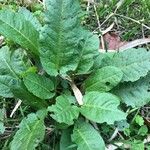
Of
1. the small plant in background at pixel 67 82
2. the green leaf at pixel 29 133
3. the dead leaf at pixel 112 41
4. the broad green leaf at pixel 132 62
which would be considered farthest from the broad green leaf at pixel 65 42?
the dead leaf at pixel 112 41

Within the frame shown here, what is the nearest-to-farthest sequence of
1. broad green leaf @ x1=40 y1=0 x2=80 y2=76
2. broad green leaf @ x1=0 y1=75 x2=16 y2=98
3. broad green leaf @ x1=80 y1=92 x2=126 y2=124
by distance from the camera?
broad green leaf @ x1=80 y1=92 x2=126 y2=124, broad green leaf @ x1=40 y1=0 x2=80 y2=76, broad green leaf @ x1=0 y1=75 x2=16 y2=98

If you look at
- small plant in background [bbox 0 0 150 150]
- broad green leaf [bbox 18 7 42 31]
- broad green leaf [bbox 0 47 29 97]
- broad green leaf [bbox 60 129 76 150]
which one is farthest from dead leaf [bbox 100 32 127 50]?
broad green leaf [bbox 60 129 76 150]

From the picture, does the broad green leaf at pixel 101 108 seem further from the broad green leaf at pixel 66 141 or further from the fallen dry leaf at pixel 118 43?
the fallen dry leaf at pixel 118 43

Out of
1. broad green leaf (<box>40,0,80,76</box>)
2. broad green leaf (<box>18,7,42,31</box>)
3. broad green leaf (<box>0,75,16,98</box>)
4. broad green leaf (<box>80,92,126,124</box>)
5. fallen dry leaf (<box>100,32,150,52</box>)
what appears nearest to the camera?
broad green leaf (<box>80,92,126,124</box>)

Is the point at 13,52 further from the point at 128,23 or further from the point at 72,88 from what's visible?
the point at 128,23

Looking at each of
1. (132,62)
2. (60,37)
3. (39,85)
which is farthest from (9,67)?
(132,62)

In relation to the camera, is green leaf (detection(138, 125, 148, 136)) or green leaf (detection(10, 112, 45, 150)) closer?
green leaf (detection(10, 112, 45, 150))

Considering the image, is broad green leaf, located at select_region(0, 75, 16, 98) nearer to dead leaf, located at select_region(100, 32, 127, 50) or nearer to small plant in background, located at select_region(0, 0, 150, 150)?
small plant in background, located at select_region(0, 0, 150, 150)
